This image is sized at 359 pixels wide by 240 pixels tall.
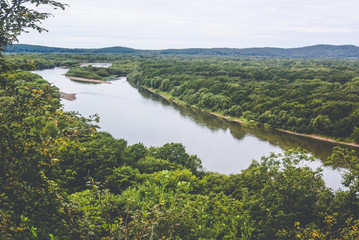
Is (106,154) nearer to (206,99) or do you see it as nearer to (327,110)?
(327,110)

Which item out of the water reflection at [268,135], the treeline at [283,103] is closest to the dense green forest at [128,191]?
the water reflection at [268,135]

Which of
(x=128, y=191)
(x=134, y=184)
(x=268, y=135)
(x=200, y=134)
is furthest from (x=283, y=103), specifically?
(x=128, y=191)

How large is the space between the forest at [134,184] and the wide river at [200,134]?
6471 mm

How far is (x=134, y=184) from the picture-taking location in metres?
17.0

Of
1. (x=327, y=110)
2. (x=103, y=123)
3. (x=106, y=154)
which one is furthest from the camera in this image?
(x=327, y=110)

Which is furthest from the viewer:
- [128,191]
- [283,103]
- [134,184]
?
[283,103]

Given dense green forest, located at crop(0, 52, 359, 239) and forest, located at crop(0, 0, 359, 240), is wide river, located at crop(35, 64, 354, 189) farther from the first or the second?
dense green forest, located at crop(0, 52, 359, 239)

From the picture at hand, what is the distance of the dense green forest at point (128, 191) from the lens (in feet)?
15.1

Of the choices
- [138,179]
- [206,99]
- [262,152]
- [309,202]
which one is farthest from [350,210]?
[206,99]

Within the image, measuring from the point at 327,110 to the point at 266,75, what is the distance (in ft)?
182

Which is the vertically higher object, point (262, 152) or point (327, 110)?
point (327, 110)

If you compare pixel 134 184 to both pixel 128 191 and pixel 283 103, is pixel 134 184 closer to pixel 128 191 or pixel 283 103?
pixel 128 191

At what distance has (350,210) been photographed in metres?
12.7

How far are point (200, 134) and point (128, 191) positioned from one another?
29.1m
